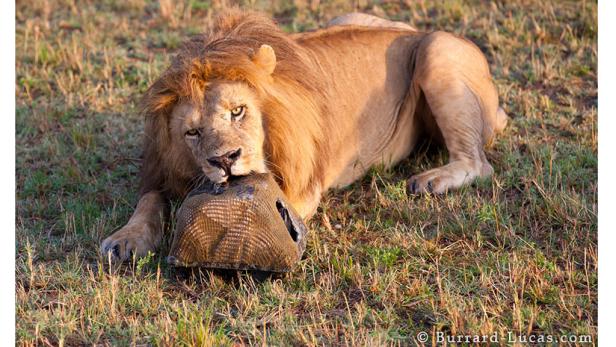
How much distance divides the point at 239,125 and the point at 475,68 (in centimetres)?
233

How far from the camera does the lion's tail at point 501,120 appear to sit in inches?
273

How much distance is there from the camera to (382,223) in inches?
221

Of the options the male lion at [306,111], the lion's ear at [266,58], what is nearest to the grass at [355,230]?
the male lion at [306,111]

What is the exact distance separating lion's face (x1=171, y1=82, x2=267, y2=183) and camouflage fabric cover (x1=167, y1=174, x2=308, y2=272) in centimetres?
9

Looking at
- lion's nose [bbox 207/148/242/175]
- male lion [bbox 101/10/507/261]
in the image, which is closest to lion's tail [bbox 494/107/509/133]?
male lion [bbox 101/10/507/261]

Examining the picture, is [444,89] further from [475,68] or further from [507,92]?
[507,92]

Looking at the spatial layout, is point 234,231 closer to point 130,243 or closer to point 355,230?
point 130,243

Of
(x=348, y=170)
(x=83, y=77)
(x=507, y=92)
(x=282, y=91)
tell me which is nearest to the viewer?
(x=282, y=91)

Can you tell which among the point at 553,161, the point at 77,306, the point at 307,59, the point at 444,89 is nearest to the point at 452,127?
the point at 444,89

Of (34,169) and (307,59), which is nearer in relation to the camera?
(307,59)

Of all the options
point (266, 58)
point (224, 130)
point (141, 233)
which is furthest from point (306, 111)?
point (141, 233)

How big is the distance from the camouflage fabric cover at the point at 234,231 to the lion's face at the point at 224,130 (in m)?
0.09

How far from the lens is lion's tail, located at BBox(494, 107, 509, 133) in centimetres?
692

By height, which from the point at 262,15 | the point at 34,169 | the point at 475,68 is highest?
the point at 262,15
